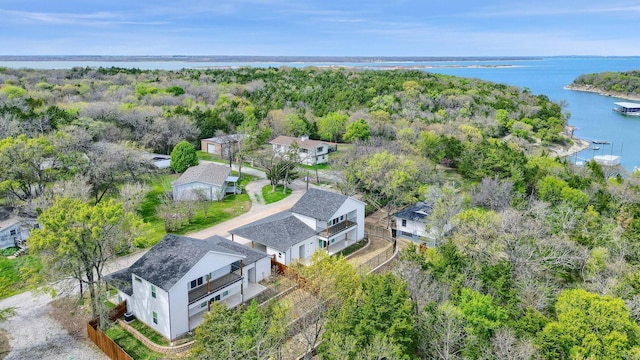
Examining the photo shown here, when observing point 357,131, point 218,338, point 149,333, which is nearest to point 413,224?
point 149,333

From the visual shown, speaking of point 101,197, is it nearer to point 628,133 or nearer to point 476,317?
point 476,317

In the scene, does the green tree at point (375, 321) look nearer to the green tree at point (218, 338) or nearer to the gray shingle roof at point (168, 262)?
the green tree at point (218, 338)

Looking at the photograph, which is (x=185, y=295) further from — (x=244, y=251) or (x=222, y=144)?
(x=222, y=144)

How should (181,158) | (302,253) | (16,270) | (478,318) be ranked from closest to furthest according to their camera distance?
(478,318) < (16,270) < (302,253) < (181,158)

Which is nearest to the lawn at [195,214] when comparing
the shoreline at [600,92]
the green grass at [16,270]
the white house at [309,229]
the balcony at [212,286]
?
the white house at [309,229]

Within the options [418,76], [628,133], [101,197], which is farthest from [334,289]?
[418,76]

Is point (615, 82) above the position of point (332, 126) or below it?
above
